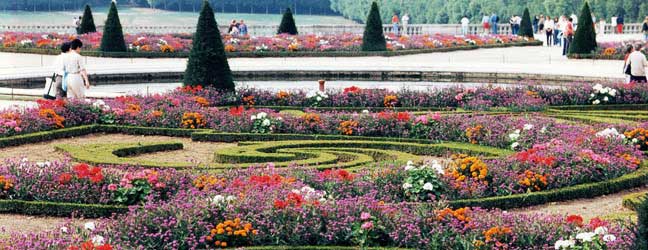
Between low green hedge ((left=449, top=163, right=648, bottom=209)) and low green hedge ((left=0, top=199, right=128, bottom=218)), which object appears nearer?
low green hedge ((left=0, top=199, right=128, bottom=218))

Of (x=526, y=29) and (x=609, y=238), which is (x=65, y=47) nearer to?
(x=609, y=238)

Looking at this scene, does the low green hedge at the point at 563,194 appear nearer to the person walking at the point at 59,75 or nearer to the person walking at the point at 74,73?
the person walking at the point at 74,73

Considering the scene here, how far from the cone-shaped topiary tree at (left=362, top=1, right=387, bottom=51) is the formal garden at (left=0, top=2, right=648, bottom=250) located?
14.0m

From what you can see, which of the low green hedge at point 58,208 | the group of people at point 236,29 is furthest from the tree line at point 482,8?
the low green hedge at point 58,208

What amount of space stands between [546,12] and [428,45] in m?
27.4

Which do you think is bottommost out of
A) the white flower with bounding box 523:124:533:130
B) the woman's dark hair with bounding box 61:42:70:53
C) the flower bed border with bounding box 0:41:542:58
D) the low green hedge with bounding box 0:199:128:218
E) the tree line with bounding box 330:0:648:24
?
the low green hedge with bounding box 0:199:128:218

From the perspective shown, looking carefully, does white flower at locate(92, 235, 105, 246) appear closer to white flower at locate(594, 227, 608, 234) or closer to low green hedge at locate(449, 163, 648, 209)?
low green hedge at locate(449, 163, 648, 209)

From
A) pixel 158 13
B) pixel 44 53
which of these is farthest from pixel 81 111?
pixel 158 13

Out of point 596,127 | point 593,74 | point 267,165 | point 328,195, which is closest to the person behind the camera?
point 328,195

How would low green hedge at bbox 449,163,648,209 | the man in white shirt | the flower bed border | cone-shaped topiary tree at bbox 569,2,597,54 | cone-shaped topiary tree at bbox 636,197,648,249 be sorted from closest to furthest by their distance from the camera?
cone-shaped topiary tree at bbox 636,197,648,249 → low green hedge at bbox 449,163,648,209 → the man in white shirt → cone-shaped topiary tree at bbox 569,2,597,54 → the flower bed border

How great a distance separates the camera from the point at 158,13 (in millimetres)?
90188

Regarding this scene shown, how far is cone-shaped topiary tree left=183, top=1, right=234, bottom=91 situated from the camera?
18906 millimetres

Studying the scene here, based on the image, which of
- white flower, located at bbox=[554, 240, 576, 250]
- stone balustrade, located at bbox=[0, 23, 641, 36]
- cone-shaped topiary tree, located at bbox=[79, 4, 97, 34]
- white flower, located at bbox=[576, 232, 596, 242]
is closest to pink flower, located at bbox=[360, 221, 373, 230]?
white flower, located at bbox=[554, 240, 576, 250]

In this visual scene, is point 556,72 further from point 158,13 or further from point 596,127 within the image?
point 158,13
